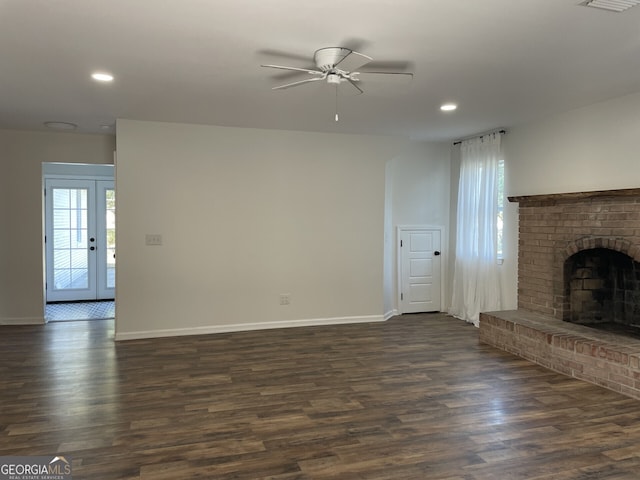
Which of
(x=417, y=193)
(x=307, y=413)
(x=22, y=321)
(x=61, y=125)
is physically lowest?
(x=307, y=413)

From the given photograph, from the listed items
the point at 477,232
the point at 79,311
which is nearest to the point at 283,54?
the point at 477,232

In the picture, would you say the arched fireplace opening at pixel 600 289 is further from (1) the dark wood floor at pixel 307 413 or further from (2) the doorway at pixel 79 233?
(2) the doorway at pixel 79 233

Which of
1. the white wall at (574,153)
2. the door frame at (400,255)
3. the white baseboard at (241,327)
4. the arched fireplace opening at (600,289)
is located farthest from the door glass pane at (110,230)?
the arched fireplace opening at (600,289)

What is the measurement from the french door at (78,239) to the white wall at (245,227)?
10.2 ft

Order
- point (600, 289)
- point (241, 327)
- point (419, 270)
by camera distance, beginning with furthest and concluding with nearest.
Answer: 1. point (419, 270)
2. point (241, 327)
3. point (600, 289)

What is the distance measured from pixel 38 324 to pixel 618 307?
22.9 ft

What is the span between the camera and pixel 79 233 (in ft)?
25.7

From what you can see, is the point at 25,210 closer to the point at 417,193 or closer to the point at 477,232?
the point at 417,193

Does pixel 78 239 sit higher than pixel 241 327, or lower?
higher

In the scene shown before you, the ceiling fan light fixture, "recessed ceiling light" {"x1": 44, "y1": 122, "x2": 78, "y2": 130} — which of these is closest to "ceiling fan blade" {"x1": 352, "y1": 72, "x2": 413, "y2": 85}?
the ceiling fan light fixture

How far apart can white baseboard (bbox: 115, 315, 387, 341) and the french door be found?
127 inches

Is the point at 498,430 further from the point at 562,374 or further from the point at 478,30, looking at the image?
the point at 478,30

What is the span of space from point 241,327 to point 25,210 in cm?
329

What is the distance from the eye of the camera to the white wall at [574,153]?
4203 millimetres
